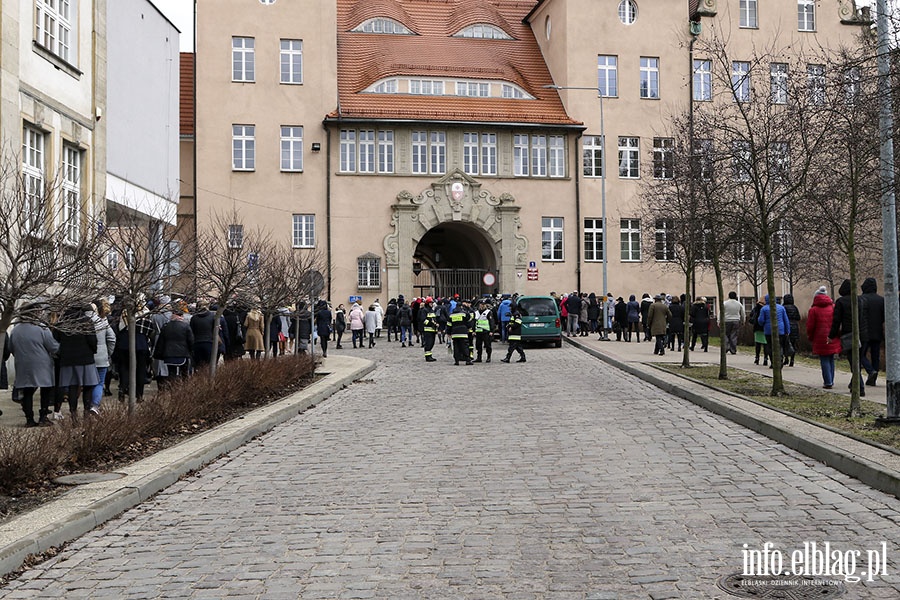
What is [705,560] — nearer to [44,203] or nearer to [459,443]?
[459,443]

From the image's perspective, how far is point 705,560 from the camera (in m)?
6.50

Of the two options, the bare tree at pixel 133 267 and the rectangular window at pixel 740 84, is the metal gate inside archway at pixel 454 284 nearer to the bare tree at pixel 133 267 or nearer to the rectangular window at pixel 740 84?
the rectangular window at pixel 740 84

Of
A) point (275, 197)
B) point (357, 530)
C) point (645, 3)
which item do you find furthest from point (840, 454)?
point (645, 3)

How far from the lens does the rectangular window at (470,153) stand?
46438 mm

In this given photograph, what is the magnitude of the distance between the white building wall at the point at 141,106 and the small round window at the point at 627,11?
→ 77.1 feet

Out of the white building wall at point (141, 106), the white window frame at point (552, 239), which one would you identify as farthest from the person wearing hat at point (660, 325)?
the white window frame at point (552, 239)

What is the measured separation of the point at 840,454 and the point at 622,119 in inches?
1578

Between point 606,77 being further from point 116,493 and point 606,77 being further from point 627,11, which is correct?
point 116,493

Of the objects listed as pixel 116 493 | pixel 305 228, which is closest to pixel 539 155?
pixel 305 228

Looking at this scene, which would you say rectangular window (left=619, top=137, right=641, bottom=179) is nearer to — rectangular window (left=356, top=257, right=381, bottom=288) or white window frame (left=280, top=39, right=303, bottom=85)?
rectangular window (left=356, top=257, right=381, bottom=288)

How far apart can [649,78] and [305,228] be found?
1865 cm

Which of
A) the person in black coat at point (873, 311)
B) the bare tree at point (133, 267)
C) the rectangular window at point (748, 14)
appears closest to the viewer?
the bare tree at point (133, 267)

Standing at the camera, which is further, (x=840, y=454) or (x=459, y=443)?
(x=459, y=443)

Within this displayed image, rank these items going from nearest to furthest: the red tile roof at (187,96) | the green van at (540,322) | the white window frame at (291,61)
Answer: the green van at (540,322) < the white window frame at (291,61) < the red tile roof at (187,96)
